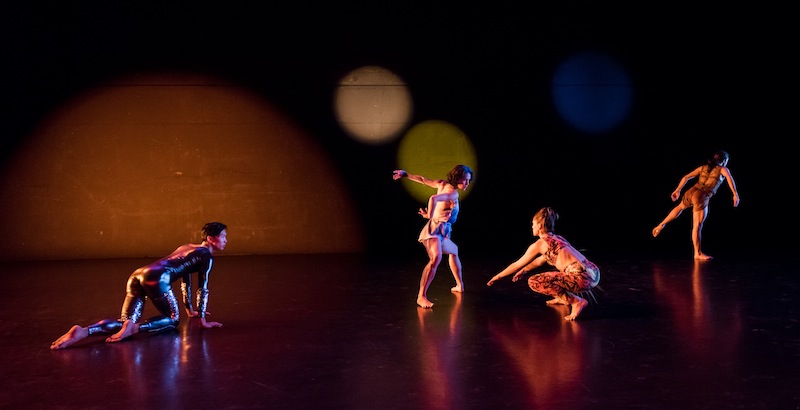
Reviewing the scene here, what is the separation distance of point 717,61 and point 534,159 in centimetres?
279

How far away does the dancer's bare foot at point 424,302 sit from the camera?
18.3ft

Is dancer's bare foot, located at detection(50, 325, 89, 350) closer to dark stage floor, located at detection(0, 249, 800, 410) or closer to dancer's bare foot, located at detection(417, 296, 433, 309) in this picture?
dark stage floor, located at detection(0, 249, 800, 410)

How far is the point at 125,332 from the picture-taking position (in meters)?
4.61

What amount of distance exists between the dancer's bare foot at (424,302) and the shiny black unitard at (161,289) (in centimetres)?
171

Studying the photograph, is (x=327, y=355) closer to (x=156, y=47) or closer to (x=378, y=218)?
(x=378, y=218)

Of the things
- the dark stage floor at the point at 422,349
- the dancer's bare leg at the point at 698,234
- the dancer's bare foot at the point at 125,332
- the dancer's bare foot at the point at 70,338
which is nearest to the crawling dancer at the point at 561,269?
the dark stage floor at the point at 422,349

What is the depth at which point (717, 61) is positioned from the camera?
9.28m

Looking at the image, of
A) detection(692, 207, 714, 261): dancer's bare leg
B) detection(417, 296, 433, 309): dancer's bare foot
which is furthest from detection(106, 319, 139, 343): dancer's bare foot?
detection(692, 207, 714, 261): dancer's bare leg

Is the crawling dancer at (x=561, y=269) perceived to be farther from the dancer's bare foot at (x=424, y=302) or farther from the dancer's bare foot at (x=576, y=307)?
the dancer's bare foot at (x=424, y=302)

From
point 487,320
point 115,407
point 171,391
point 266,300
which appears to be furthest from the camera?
point 266,300

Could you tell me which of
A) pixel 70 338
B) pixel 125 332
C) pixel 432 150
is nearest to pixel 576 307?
pixel 125 332

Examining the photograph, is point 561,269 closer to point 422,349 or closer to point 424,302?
point 424,302

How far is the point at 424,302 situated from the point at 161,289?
2047 millimetres

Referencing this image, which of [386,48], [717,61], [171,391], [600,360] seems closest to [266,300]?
[171,391]
